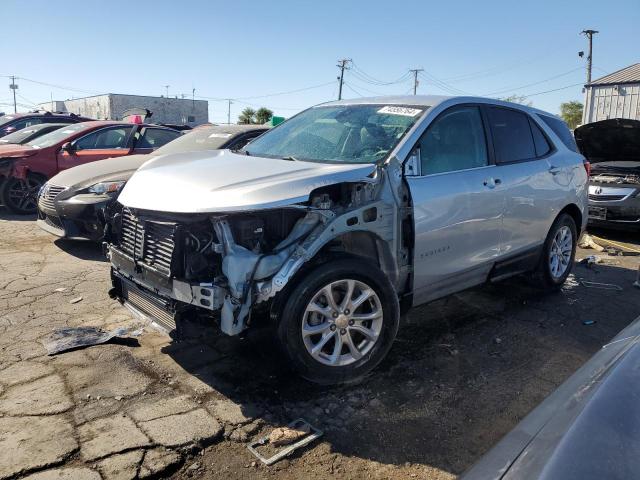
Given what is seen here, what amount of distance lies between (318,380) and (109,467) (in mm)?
1259

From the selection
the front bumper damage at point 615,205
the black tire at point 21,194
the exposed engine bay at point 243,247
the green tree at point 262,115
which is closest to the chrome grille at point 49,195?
the black tire at point 21,194

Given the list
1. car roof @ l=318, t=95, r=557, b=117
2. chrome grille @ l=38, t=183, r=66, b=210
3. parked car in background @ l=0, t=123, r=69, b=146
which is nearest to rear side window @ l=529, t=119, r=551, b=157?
car roof @ l=318, t=95, r=557, b=117

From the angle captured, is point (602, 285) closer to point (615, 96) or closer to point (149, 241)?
point (149, 241)

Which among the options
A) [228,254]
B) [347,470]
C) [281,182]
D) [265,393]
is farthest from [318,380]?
[281,182]

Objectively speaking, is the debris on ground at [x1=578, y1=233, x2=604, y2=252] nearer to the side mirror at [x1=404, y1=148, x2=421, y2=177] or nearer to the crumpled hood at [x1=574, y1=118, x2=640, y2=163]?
the crumpled hood at [x1=574, y1=118, x2=640, y2=163]

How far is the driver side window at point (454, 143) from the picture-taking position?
3.86 metres

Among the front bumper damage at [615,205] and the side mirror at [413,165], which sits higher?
the side mirror at [413,165]

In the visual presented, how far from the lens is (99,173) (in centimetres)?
663

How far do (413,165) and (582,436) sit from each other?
2.39 m

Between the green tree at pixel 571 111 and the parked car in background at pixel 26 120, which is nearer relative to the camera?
the parked car in background at pixel 26 120

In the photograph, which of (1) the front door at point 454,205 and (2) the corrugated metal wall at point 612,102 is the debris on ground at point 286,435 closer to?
(1) the front door at point 454,205

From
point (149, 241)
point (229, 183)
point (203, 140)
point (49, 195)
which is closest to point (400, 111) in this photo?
point (229, 183)

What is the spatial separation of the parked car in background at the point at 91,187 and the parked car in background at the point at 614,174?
5460mm

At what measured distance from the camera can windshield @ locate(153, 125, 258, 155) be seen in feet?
22.5
